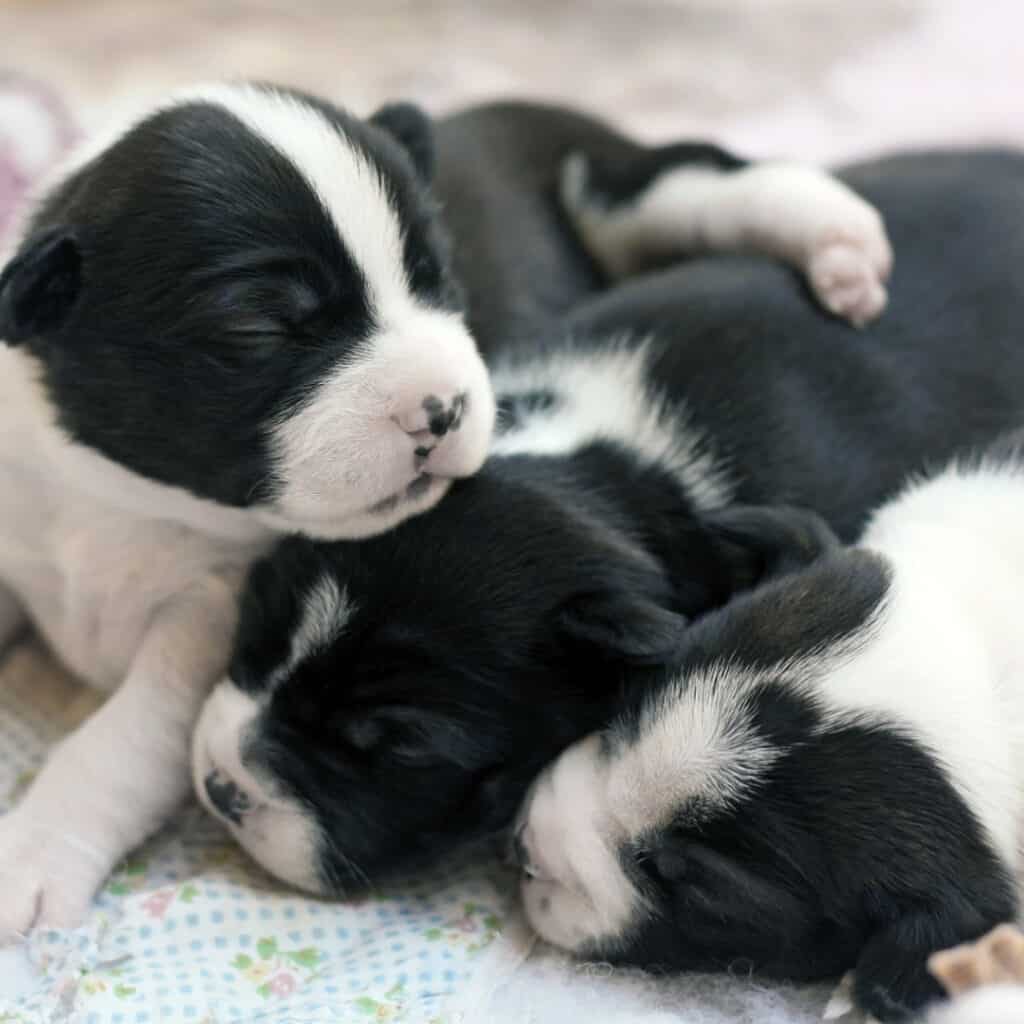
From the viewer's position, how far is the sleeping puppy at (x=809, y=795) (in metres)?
1.95

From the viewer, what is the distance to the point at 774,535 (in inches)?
90.4

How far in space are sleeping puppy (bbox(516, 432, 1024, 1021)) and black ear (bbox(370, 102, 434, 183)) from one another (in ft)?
3.44

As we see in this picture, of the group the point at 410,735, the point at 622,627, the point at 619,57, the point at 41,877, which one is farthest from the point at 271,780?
the point at 619,57

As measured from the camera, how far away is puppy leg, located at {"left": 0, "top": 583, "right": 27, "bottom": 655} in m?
2.89

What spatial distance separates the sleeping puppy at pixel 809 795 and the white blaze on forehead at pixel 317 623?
417 mm

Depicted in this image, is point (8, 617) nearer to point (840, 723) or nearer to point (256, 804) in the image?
point (256, 804)

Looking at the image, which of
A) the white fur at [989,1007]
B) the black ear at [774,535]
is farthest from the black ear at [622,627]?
the white fur at [989,1007]

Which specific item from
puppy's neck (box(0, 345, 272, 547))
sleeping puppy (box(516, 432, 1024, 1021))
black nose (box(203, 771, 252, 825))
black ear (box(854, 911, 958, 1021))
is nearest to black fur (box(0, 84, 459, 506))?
puppy's neck (box(0, 345, 272, 547))

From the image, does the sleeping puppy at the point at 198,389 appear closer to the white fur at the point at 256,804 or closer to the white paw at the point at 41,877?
the white paw at the point at 41,877

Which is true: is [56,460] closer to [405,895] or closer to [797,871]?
[405,895]

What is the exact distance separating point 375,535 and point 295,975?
68cm

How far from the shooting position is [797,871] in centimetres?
198

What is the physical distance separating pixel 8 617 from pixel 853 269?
1875 millimetres

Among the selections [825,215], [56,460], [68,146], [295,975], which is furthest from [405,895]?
[68,146]
